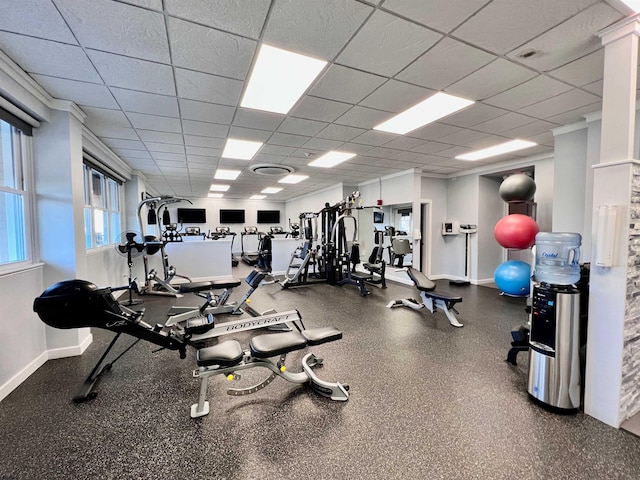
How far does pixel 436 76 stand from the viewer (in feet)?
8.00

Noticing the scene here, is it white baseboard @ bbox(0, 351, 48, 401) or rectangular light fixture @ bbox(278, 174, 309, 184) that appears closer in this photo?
white baseboard @ bbox(0, 351, 48, 401)

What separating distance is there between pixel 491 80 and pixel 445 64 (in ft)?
1.95

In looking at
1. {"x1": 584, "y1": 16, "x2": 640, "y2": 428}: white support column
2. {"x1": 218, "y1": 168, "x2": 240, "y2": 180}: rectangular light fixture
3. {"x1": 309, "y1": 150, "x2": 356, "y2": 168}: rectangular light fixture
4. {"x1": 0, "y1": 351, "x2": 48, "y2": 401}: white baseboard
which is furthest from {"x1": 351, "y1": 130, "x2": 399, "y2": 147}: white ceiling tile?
{"x1": 0, "y1": 351, "x2": 48, "y2": 401}: white baseboard

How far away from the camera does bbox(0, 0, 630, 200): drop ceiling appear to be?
1.69 metres

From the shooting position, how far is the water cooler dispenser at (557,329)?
1.97 meters

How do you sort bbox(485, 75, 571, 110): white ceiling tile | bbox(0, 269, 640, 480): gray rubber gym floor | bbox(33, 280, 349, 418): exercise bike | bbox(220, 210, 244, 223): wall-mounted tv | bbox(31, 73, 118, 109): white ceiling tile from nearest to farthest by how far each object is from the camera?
bbox(0, 269, 640, 480): gray rubber gym floor, bbox(33, 280, 349, 418): exercise bike, bbox(31, 73, 118, 109): white ceiling tile, bbox(485, 75, 571, 110): white ceiling tile, bbox(220, 210, 244, 223): wall-mounted tv

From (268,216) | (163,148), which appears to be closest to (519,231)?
(163,148)

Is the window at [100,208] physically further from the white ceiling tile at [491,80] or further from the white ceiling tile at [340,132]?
the white ceiling tile at [491,80]

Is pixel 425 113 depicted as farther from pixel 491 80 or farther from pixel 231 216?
pixel 231 216

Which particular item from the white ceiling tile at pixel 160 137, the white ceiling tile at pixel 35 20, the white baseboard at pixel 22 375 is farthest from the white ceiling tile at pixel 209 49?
the white baseboard at pixel 22 375

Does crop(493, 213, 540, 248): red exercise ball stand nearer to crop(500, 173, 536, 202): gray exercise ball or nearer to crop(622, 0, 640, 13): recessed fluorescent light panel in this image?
crop(500, 173, 536, 202): gray exercise ball

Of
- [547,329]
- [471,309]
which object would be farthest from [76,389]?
[471,309]

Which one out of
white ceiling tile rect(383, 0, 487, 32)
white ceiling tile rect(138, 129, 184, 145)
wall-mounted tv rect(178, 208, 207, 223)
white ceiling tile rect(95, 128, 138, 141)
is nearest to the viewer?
white ceiling tile rect(383, 0, 487, 32)

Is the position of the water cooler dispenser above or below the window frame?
below
